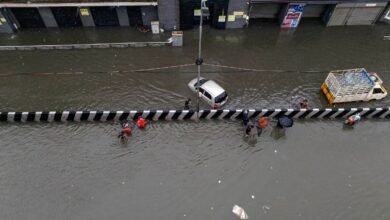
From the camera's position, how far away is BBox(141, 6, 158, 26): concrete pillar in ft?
84.2

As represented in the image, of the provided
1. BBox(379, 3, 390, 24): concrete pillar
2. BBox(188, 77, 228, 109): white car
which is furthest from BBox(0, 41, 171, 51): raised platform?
BBox(379, 3, 390, 24): concrete pillar

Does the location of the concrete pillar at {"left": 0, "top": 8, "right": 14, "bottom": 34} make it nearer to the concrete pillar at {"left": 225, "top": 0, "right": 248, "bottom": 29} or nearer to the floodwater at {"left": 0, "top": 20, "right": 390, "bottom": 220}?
A: the floodwater at {"left": 0, "top": 20, "right": 390, "bottom": 220}

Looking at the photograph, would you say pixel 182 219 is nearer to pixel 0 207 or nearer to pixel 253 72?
pixel 0 207

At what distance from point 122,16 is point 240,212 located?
68.0 feet

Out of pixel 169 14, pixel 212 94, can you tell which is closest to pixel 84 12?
pixel 169 14

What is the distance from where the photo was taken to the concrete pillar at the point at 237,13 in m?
25.2

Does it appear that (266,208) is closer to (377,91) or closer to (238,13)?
(377,91)

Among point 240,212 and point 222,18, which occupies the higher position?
point 222,18

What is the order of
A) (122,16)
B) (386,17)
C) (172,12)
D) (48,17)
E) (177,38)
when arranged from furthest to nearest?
(386,17) → (122,16) → (48,17) → (172,12) → (177,38)

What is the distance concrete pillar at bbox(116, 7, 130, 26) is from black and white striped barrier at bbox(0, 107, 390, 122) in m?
11.6

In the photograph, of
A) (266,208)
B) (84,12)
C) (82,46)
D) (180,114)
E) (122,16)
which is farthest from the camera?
(122,16)

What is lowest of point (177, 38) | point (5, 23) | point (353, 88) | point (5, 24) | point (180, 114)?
point (180, 114)

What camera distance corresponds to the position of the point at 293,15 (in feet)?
88.3

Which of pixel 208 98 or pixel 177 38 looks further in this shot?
pixel 177 38
